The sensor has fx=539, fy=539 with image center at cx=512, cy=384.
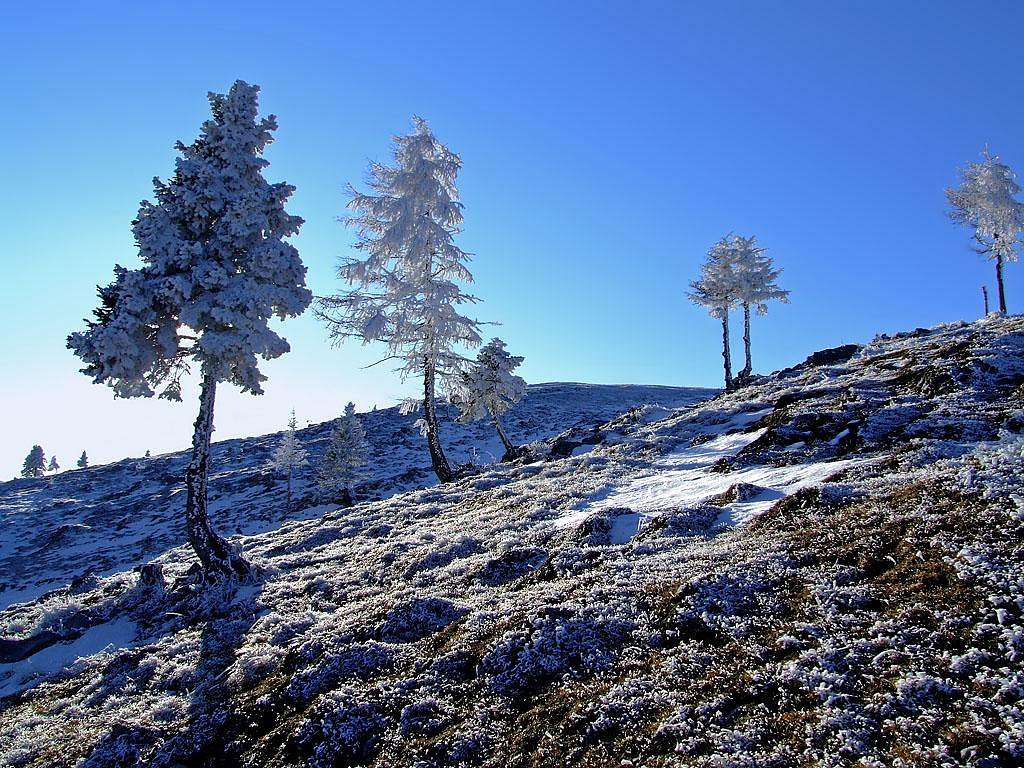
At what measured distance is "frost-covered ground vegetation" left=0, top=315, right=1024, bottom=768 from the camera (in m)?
5.07

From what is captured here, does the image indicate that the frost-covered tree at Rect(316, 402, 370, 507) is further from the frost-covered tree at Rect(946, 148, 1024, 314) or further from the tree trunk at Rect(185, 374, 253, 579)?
the frost-covered tree at Rect(946, 148, 1024, 314)

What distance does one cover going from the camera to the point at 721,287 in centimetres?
3931

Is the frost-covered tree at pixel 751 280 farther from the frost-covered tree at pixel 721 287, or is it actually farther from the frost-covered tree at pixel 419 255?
the frost-covered tree at pixel 419 255

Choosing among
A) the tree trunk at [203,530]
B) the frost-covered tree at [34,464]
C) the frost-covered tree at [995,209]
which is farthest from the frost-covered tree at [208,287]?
the frost-covered tree at [34,464]

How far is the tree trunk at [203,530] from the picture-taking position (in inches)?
556

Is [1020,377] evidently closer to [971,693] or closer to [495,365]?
[971,693]

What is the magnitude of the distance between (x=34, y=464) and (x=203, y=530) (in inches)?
3981

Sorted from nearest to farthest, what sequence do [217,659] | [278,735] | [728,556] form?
[278,735]
[728,556]
[217,659]

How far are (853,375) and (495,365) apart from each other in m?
21.1

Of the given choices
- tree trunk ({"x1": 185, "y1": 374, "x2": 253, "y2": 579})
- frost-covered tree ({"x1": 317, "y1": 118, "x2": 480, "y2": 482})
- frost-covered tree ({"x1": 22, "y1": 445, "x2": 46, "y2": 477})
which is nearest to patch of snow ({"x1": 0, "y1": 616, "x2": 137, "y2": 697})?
tree trunk ({"x1": 185, "y1": 374, "x2": 253, "y2": 579})

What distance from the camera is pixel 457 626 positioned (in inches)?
343

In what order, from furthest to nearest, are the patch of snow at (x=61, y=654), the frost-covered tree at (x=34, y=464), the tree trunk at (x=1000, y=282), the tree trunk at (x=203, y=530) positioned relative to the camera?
the frost-covered tree at (x=34, y=464) < the tree trunk at (x=1000, y=282) < the tree trunk at (x=203, y=530) < the patch of snow at (x=61, y=654)

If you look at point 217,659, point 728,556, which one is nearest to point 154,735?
point 217,659

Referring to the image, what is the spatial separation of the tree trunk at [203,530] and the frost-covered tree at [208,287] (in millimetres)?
27
